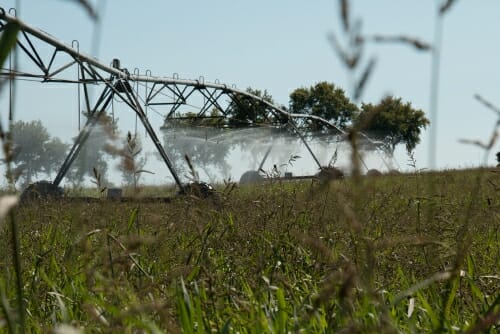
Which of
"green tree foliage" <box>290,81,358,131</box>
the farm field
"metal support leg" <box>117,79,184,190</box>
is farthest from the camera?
"green tree foliage" <box>290,81,358,131</box>

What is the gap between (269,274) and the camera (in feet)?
9.78

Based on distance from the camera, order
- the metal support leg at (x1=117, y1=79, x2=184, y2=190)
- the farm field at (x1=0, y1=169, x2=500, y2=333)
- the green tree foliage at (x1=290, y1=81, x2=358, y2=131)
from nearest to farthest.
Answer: the farm field at (x1=0, y1=169, x2=500, y2=333) < the metal support leg at (x1=117, y1=79, x2=184, y2=190) < the green tree foliage at (x1=290, y1=81, x2=358, y2=131)

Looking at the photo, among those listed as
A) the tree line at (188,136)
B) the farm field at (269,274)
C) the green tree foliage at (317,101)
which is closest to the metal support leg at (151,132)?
the tree line at (188,136)

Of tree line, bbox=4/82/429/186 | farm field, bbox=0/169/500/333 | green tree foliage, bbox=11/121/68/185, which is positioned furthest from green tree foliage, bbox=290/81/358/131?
farm field, bbox=0/169/500/333

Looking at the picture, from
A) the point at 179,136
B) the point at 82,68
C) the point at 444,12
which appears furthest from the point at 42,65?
the point at 444,12

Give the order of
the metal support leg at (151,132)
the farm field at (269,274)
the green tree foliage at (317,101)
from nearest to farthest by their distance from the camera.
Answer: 1. the farm field at (269,274)
2. the metal support leg at (151,132)
3. the green tree foliage at (317,101)

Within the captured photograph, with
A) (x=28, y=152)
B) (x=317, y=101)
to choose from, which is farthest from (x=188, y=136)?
(x=317, y=101)

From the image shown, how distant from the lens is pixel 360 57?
926mm

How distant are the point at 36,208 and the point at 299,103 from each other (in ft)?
210

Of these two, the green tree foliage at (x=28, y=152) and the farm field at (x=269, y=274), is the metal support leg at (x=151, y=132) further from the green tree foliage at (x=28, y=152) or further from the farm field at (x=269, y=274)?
the farm field at (x=269, y=274)

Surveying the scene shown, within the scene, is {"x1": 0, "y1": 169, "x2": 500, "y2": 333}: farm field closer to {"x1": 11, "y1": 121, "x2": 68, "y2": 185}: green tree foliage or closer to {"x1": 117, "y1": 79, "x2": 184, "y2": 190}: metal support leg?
{"x1": 11, "y1": 121, "x2": 68, "y2": 185}: green tree foliage

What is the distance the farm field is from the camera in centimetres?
116

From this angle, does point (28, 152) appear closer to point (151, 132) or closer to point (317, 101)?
point (151, 132)

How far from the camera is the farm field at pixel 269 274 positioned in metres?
1.16
